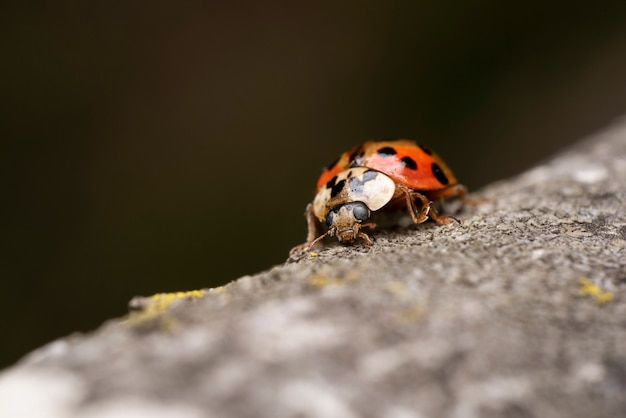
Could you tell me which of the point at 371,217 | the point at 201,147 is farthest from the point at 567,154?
the point at 201,147

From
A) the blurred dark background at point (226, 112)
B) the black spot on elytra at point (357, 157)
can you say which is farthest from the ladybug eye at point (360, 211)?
the blurred dark background at point (226, 112)

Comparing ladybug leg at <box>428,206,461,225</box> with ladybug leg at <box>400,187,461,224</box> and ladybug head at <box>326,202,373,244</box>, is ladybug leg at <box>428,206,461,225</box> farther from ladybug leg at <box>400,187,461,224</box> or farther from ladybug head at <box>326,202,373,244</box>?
ladybug head at <box>326,202,373,244</box>

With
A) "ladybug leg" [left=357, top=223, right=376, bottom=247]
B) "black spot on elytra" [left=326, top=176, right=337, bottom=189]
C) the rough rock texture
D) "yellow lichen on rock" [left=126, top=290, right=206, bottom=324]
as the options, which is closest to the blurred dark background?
"black spot on elytra" [left=326, top=176, right=337, bottom=189]

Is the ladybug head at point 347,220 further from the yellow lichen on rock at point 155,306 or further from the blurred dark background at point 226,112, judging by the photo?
the blurred dark background at point 226,112

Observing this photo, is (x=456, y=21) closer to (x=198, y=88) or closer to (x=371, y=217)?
(x=198, y=88)

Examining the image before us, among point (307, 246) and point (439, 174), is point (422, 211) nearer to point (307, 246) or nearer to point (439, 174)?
point (439, 174)

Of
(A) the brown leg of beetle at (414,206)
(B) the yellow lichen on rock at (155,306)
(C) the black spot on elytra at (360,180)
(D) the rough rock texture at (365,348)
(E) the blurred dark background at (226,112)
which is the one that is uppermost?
(E) the blurred dark background at (226,112)

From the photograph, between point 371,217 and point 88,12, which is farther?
point 88,12
